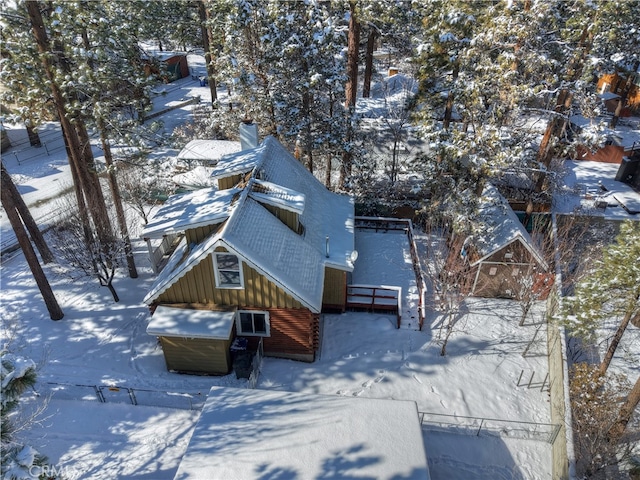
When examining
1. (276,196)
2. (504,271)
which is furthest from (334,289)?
(504,271)

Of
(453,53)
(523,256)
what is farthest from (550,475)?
(453,53)

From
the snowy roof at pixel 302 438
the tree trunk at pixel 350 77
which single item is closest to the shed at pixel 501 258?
the tree trunk at pixel 350 77

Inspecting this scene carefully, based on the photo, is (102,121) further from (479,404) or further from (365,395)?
(479,404)

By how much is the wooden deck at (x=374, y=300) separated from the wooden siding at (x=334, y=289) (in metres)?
0.45

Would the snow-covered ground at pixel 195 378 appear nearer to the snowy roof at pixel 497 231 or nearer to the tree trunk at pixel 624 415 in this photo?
the tree trunk at pixel 624 415

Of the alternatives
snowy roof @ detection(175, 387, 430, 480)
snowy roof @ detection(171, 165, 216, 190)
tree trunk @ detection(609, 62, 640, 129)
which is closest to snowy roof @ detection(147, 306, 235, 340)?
snowy roof @ detection(175, 387, 430, 480)

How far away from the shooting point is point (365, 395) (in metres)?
14.2

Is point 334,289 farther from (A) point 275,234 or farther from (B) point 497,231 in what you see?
(B) point 497,231

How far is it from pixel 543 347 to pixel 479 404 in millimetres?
4553

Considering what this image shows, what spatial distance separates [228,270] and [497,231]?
1204cm

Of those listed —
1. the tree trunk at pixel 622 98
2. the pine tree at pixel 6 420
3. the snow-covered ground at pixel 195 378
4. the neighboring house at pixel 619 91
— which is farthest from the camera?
the neighboring house at pixel 619 91

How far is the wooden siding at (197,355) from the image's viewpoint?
1415 cm

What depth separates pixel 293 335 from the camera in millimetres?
15086

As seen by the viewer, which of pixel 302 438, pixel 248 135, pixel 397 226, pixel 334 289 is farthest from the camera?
pixel 397 226
